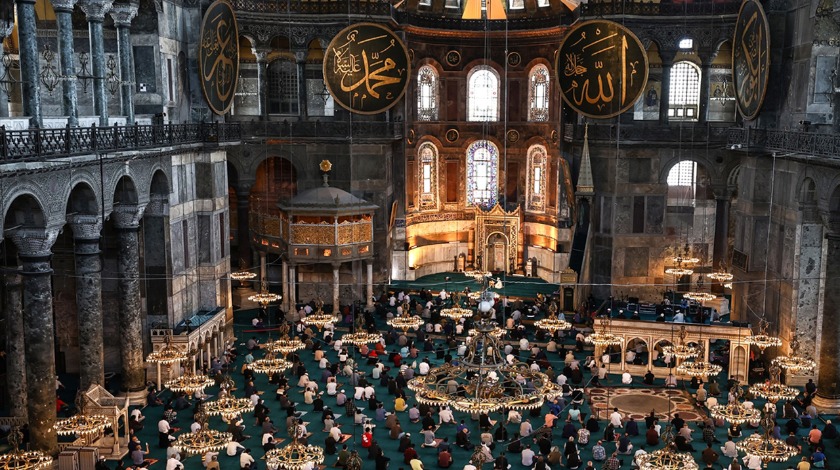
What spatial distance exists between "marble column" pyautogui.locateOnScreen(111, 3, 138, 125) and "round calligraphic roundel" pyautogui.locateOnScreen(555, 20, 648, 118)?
824 cm

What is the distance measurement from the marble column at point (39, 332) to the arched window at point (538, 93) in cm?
1678

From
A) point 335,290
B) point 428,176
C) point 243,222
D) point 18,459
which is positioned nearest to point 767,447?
point 18,459

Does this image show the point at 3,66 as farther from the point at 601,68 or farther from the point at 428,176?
the point at 428,176

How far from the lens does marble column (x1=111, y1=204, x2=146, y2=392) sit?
52.8 feet

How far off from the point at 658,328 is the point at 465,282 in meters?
8.19

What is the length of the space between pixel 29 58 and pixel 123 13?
377cm

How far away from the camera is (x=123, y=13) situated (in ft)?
53.4

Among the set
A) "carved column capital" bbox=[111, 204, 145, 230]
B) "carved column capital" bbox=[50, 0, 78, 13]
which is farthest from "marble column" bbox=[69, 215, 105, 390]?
"carved column capital" bbox=[50, 0, 78, 13]

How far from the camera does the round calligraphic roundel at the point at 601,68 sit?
17953 mm

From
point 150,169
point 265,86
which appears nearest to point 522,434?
point 150,169

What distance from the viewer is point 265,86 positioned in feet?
80.4

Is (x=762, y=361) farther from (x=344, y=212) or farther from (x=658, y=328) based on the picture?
(x=344, y=212)

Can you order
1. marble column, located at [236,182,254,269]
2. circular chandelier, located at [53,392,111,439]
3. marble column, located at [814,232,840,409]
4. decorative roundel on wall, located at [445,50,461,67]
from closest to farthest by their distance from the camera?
1. circular chandelier, located at [53,392,111,439]
2. marble column, located at [814,232,840,409]
3. marble column, located at [236,182,254,269]
4. decorative roundel on wall, located at [445,50,461,67]

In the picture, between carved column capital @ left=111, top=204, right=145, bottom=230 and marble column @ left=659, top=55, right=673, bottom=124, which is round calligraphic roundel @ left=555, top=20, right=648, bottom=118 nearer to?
marble column @ left=659, top=55, right=673, bottom=124
